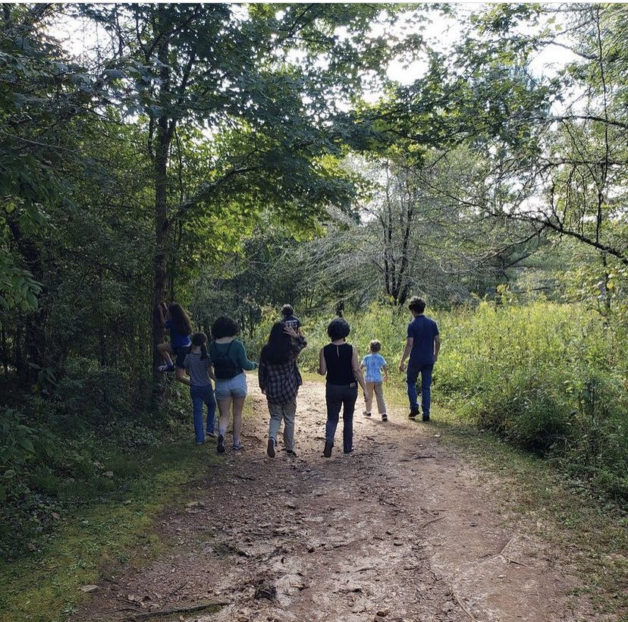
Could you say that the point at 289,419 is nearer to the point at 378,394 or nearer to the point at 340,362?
the point at 340,362

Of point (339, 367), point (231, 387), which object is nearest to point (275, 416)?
point (231, 387)

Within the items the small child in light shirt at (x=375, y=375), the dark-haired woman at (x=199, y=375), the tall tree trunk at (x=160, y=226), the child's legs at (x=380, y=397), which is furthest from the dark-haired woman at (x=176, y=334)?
the child's legs at (x=380, y=397)

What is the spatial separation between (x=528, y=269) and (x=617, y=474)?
73.8 feet

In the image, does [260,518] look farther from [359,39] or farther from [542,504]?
[359,39]

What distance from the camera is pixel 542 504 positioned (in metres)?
5.24

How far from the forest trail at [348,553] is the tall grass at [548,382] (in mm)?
1273

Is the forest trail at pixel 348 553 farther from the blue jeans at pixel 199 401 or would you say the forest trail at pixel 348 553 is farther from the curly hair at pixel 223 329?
the curly hair at pixel 223 329

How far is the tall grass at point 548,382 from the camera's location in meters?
6.21

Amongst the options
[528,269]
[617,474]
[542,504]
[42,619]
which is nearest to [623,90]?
[617,474]

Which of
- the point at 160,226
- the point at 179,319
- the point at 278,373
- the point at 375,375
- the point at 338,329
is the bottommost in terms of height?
the point at 375,375

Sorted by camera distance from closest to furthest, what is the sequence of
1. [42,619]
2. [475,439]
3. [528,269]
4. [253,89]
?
[42,619] < [253,89] < [475,439] < [528,269]

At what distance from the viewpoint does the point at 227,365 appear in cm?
710

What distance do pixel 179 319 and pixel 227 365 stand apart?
6.92 ft

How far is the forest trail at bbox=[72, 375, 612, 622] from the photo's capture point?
11.8 feet
